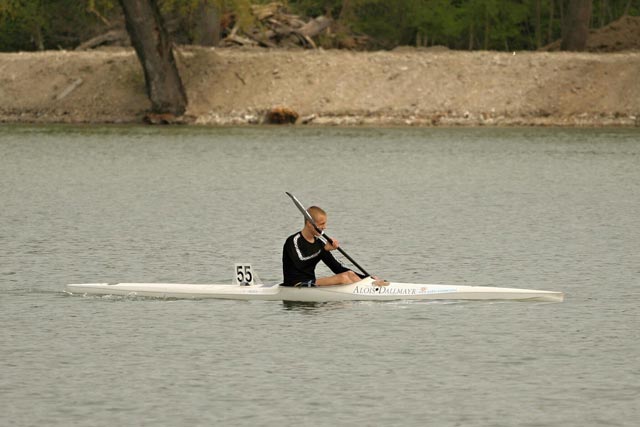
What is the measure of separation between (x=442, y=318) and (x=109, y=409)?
6651 millimetres

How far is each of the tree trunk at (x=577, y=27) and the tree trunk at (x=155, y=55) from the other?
720 inches

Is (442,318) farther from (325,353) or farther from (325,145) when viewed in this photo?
(325,145)

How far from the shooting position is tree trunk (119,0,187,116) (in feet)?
228

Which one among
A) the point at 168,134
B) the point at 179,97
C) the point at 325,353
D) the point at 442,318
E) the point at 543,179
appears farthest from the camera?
the point at 179,97

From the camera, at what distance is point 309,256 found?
2277 centimetres

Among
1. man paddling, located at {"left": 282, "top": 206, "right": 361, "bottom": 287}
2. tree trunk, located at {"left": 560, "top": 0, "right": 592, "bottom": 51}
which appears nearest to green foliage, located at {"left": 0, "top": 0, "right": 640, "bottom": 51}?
tree trunk, located at {"left": 560, "top": 0, "right": 592, "bottom": 51}

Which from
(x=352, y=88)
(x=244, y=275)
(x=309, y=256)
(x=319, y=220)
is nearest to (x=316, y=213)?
(x=319, y=220)

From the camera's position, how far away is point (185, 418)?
1631 centimetres

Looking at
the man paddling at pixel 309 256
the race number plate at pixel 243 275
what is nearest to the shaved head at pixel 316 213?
the man paddling at pixel 309 256

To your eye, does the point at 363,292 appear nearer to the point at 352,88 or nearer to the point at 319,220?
the point at 319,220

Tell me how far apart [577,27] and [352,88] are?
1116 cm

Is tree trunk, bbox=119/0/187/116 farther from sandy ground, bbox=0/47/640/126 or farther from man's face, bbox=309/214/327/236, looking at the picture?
man's face, bbox=309/214/327/236

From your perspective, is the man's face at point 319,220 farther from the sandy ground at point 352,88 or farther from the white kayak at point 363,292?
the sandy ground at point 352,88

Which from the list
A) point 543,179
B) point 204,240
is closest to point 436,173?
point 543,179
